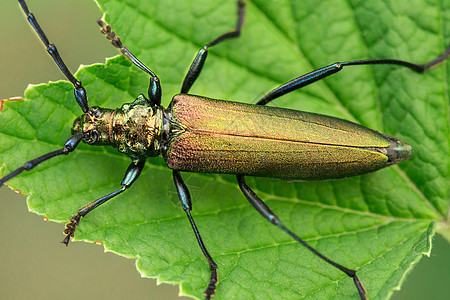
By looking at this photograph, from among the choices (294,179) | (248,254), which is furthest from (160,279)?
(294,179)

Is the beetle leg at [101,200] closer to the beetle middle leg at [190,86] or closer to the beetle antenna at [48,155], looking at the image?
the beetle middle leg at [190,86]

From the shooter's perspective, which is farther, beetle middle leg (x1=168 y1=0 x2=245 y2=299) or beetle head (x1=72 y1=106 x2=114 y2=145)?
beetle head (x1=72 y1=106 x2=114 y2=145)

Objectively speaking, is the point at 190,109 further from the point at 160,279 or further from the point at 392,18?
the point at 392,18

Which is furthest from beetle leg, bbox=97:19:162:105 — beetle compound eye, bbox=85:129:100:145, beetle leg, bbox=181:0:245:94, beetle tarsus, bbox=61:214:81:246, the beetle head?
beetle tarsus, bbox=61:214:81:246

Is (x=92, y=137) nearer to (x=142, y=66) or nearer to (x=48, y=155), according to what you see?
(x=48, y=155)

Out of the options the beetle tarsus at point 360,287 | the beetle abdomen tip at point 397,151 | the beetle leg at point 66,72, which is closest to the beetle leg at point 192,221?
the beetle leg at point 66,72

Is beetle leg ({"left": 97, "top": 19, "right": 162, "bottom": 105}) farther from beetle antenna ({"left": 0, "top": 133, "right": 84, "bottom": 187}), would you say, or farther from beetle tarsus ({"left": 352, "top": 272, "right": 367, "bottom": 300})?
beetle tarsus ({"left": 352, "top": 272, "right": 367, "bottom": 300})
